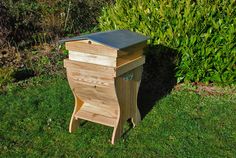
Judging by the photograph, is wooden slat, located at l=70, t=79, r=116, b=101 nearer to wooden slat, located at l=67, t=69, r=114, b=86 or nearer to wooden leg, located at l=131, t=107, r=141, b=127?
wooden slat, located at l=67, t=69, r=114, b=86

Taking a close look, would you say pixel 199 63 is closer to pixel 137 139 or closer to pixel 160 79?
pixel 160 79

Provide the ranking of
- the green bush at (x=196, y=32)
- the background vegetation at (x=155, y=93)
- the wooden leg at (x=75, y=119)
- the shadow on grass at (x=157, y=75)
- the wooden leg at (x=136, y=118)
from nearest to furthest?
1. the background vegetation at (x=155, y=93)
2. the wooden leg at (x=75, y=119)
3. the wooden leg at (x=136, y=118)
4. the green bush at (x=196, y=32)
5. the shadow on grass at (x=157, y=75)

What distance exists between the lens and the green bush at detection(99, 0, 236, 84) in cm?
558

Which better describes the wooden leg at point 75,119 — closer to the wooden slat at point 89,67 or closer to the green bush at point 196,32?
the wooden slat at point 89,67

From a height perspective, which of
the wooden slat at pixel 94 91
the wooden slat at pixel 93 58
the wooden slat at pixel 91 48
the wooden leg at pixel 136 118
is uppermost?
the wooden slat at pixel 91 48

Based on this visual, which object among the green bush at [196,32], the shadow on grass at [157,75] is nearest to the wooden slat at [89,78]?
the shadow on grass at [157,75]

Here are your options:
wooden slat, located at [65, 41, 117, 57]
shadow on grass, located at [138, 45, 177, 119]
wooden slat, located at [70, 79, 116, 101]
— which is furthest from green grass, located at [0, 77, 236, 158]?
wooden slat, located at [65, 41, 117, 57]

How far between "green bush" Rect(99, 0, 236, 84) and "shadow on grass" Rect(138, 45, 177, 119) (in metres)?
0.12

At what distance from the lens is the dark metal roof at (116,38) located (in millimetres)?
3842

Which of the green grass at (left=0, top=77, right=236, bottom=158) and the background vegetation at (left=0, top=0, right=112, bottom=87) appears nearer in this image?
the green grass at (left=0, top=77, right=236, bottom=158)

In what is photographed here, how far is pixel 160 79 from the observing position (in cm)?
622

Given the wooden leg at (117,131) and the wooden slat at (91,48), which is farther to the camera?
the wooden leg at (117,131)

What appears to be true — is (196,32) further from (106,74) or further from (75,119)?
(75,119)

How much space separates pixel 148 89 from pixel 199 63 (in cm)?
92
